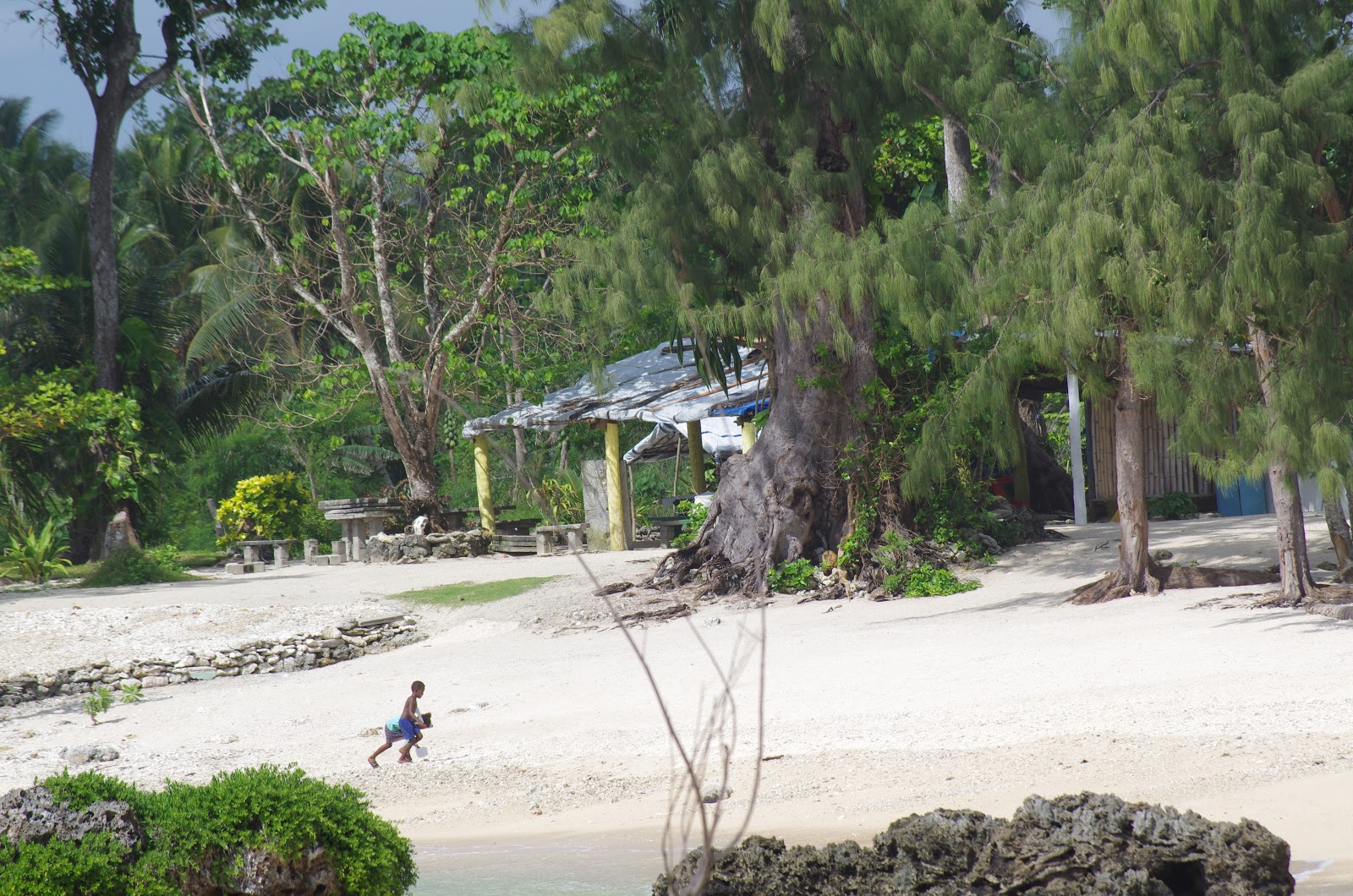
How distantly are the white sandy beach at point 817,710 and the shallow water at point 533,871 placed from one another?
0.41 ft

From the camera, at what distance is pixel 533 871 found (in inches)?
240

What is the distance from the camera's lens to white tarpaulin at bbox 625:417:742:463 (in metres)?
21.5

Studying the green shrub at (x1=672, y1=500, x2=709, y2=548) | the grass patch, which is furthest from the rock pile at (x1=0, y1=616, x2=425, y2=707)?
the green shrub at (x1=672, y1=500, x2=709, y2=548)

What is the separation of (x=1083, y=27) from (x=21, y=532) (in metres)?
16.2

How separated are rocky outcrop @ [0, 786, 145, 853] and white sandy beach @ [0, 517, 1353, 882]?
7.24 ft

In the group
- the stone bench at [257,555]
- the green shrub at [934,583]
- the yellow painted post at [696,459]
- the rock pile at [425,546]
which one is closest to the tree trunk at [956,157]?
the yellow painted post at [696,459]

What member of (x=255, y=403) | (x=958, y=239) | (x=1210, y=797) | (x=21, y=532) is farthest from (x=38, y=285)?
(x=1210, y=797)

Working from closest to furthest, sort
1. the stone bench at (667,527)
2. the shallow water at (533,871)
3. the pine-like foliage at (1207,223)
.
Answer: the shallow water at (533,871)
the pine-like foliage at (1207,223)
the stone bench at (667,527)

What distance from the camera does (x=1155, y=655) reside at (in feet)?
28.2

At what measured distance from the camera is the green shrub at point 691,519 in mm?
15766

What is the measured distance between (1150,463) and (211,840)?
16550 mm

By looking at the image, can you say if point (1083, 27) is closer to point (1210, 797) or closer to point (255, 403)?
point (1210, 797)

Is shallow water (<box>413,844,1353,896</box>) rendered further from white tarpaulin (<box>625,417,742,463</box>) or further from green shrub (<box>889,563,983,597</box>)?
white tarpaulin (<box>625,417,742,463</box>)

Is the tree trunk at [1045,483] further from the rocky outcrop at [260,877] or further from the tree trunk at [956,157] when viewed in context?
the rocky outcrop at [260,877]
